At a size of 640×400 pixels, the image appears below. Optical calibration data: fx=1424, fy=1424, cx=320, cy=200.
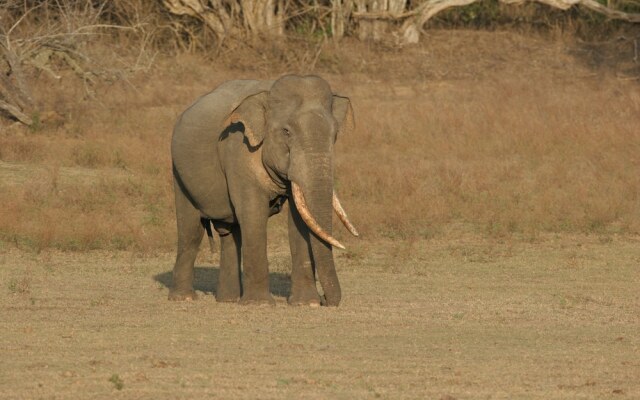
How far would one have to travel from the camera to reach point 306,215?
1120 cm

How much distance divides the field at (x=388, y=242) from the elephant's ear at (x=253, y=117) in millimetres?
1454

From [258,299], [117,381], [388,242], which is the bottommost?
[388,242]

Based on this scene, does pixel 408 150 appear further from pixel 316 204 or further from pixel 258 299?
pixel 316 204

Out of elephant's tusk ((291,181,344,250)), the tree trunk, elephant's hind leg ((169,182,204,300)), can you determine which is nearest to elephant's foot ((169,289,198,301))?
elephant's hind leg ((169,182,204,300))

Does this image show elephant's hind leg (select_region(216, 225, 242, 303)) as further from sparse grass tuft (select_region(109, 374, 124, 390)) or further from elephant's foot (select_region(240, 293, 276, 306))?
sparse grass tuft (select_region(109, 374, 124, 390))

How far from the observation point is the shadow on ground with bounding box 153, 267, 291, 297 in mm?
13734

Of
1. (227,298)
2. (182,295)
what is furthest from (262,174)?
(182,295)

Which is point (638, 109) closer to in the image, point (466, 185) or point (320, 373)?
point (466, 185)

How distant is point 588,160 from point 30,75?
9538 mm

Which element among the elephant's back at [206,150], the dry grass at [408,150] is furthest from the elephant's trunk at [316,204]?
the dry grass at [408,150]

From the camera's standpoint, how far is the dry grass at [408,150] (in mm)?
17797

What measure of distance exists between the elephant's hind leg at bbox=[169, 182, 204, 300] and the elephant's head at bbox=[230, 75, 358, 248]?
1445mm

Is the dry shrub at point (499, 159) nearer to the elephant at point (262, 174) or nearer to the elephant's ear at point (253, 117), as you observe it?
the elephant at point (262, 174)

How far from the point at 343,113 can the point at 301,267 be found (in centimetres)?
133
